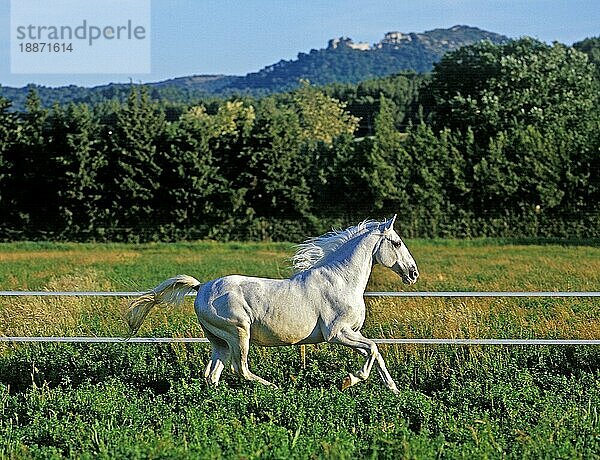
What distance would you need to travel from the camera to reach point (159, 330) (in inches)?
388

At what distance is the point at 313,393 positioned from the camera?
7.01 metres

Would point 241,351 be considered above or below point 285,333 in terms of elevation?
below

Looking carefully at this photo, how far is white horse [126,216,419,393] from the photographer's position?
723 centimetres

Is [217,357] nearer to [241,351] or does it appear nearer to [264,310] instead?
[241,351]

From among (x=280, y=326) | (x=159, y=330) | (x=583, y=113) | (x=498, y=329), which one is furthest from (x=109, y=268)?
(x=583, y=113)

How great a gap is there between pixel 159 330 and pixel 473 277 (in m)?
9.70

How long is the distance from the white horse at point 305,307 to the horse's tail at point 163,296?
31 centimetres

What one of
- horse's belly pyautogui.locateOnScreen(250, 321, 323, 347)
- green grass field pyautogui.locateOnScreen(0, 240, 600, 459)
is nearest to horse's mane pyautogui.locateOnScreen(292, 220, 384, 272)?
green grass field pyautogui.locateOnScreen(0, 240, 600, 459)

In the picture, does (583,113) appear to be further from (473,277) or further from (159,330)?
(159,330)

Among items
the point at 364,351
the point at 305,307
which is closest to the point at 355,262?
the point at 305,307

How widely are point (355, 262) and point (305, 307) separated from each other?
0.59 meters

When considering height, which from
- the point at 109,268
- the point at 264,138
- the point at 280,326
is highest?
the point at 264,138

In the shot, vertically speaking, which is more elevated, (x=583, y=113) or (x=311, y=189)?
(x=583, y=113)

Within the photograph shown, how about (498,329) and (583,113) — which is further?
(583,113)
